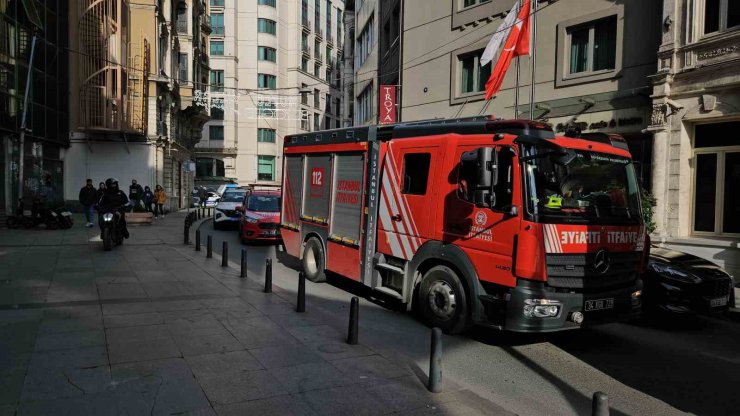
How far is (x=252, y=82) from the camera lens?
57.5m

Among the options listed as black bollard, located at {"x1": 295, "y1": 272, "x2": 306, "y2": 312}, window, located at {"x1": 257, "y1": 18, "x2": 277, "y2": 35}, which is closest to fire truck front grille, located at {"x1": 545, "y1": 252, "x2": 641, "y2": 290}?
black bollard, located at {"x1": 295, "y1": 272, "x2": 306, "y2": 312}

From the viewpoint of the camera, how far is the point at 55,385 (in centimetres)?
441

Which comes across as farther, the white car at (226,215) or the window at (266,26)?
the window at (266,26)

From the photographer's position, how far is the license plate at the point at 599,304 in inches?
231

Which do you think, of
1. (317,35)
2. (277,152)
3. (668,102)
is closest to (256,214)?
(668,102)

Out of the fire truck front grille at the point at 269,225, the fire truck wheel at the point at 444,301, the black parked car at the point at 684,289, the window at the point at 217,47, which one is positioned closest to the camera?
the fire truck wheel at the point at 444,301

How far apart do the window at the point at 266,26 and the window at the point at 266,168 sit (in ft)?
45.8

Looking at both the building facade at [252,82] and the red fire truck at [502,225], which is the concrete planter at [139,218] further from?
the building facade at [252,82]

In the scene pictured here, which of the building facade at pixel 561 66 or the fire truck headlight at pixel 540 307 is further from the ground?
the building facade at pixel 561 66

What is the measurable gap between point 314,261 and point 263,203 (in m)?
7.26

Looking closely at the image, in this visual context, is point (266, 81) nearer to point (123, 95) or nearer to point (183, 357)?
point (123, 95)

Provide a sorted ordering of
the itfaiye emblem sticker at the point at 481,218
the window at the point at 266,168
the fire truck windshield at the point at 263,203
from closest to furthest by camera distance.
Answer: the itfaiye emblem sticker at the point at 481,218 < the fire truck windshield at the point at 263,203 < the window at the point at 266,168

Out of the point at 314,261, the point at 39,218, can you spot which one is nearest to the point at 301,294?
the point at 314,261

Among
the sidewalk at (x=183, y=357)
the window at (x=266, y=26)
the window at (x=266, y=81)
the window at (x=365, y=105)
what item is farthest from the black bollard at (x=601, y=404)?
the window at (x=266, y=26)
